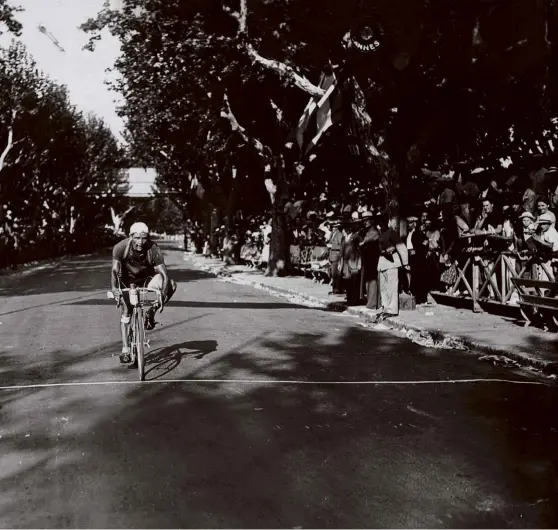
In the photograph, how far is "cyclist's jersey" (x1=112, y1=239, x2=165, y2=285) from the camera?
8336 millimetres

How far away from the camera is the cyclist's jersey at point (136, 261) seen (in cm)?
834

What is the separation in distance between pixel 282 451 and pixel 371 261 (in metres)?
10.9

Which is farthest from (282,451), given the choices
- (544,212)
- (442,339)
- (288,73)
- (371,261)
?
(288,73)

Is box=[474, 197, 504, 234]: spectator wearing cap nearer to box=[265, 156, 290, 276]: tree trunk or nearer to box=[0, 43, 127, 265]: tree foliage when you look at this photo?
box=[265, 156, 290, 276]: tree trunk

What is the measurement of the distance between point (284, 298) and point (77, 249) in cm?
4893

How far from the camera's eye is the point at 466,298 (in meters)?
15.1

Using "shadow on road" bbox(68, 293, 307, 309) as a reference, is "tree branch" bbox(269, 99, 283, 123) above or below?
above

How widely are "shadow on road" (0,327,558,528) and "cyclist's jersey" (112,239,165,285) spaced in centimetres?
109

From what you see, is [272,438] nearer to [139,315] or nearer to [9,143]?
[139,315]

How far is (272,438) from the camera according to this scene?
227 inches

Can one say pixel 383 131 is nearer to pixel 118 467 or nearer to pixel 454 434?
pixel 454 434

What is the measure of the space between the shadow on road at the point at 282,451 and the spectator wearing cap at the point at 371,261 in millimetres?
7034

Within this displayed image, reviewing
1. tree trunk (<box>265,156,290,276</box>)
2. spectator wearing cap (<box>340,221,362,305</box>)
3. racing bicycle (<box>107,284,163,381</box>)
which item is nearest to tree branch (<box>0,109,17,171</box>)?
tree trunk (<box>265,156,290,276</box>)

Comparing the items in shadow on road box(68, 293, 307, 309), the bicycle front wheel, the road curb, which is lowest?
shadow on road box(68, 293, 307, 309)
